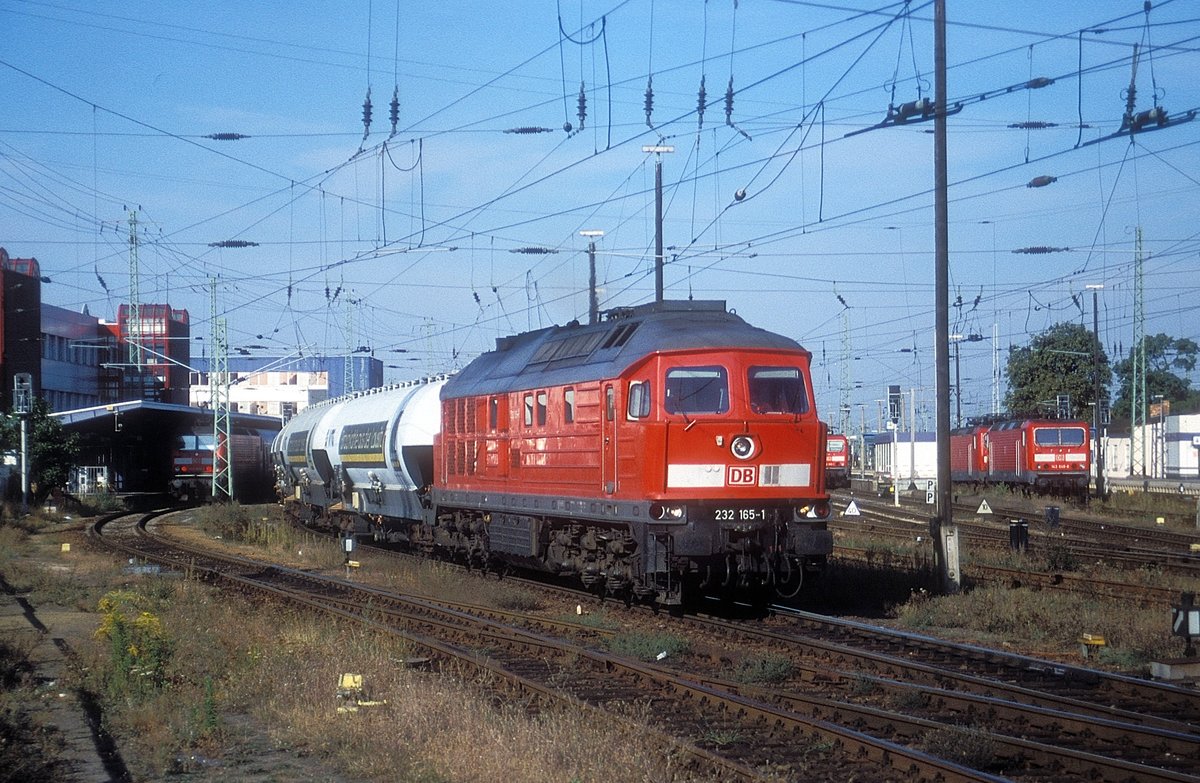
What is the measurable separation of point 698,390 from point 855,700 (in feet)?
18.5

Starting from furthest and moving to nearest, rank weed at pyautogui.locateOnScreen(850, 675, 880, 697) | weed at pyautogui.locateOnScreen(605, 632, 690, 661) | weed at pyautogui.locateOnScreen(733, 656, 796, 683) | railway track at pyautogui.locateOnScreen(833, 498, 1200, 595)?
railway track at pyautogui.locateOnScreen(833, 498, 1200, 595), weed at pyautogui.locateOnScreen(605, 632, 690, 661), weed at pyautogui.locateOnScreen(733, 656, 796, 683), weed at pyautogui.locateOnScreen(850, 675, 880, 697)

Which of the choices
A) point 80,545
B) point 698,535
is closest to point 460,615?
point 698,535

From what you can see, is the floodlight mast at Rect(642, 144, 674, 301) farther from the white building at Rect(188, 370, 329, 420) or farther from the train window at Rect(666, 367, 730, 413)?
the white building at Rect(188, 370, 329, 420)

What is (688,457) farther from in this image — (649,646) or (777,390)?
(649,646)

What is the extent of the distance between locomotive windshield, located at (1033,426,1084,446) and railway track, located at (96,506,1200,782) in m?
34.4

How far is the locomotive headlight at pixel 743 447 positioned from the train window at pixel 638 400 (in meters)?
1.22

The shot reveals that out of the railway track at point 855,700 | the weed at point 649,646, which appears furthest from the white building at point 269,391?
the weed at point 649,646

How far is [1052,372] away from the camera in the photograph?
70812mm

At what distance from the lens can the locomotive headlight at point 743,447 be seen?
15930 millimetres

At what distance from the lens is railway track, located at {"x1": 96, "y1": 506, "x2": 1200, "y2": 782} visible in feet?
29.2

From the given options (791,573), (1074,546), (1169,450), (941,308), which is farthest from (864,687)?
(1169,450)

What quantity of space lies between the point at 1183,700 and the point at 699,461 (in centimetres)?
663

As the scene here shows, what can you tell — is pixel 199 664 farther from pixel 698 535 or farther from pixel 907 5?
pixel 907 5

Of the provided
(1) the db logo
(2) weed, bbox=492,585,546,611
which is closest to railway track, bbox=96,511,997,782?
(2) weed, bbox=492,585,546,611
